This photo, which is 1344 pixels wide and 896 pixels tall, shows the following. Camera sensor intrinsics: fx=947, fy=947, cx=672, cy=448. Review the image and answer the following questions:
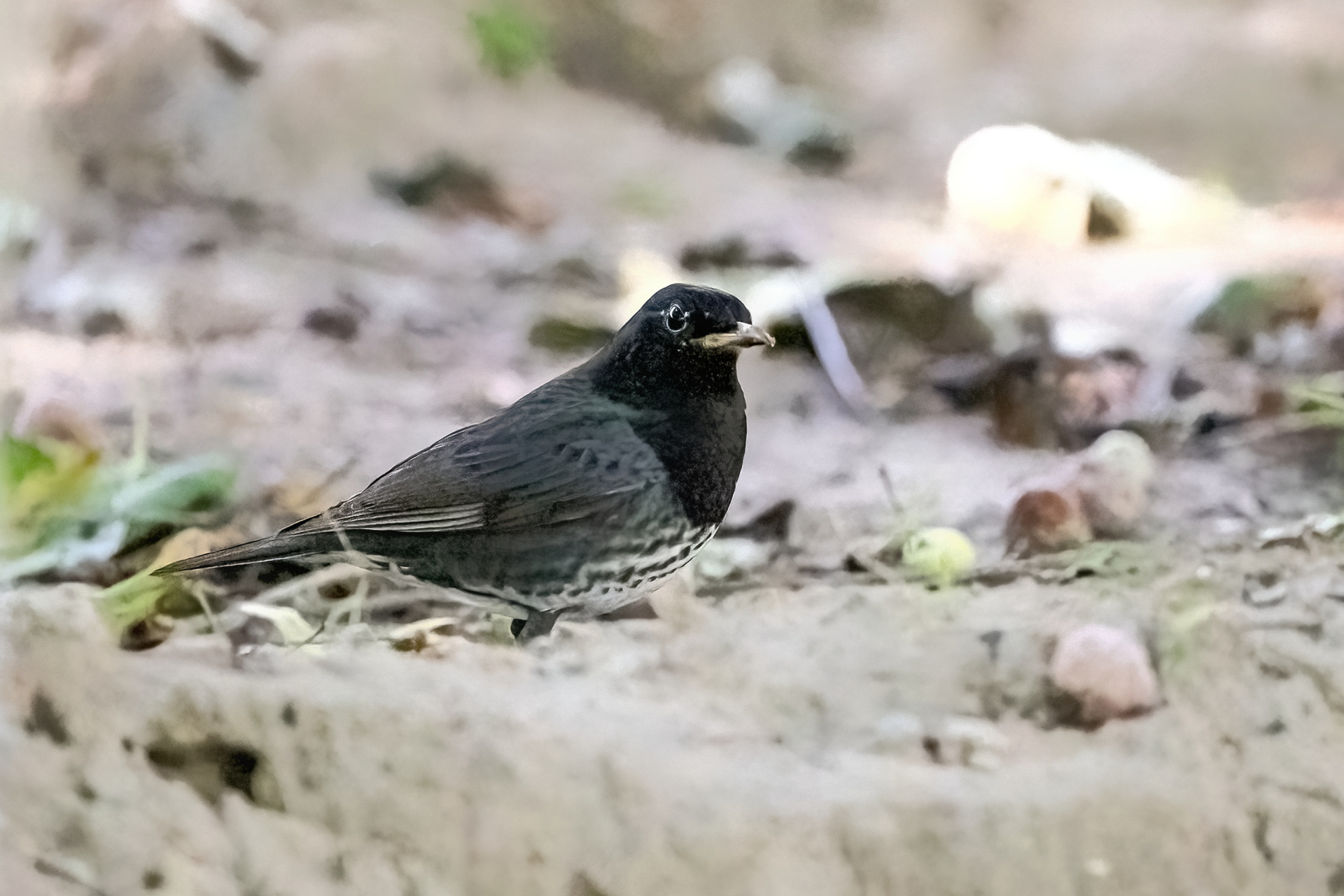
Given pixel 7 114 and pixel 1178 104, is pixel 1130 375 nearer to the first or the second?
pixel 1178 104

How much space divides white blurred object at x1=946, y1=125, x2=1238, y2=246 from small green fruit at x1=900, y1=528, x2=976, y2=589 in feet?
0.95

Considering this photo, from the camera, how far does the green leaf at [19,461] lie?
A: 0.73 m

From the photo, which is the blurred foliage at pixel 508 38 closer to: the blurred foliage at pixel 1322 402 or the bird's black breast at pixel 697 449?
the bird's black breast at pixel 697 449

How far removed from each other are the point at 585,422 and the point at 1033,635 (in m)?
0.37

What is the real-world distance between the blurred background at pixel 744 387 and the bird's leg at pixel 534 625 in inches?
0.5

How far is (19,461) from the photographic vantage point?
0.74 meters

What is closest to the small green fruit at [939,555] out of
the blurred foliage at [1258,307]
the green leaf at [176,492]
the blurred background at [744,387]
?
the blurred background at [744,387]

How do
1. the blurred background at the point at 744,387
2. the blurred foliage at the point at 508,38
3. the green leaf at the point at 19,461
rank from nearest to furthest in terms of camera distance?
1. the blurred background at the point at 744,387
2. the green leaf at the point at 19,461
3. the blurred foliage at the point at 508,38

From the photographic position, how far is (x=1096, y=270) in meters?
0.86

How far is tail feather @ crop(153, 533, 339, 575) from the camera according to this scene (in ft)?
2.26

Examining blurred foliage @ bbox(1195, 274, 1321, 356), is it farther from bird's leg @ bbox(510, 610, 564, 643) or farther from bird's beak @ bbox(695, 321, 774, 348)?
bird's leg @ bbox(510, 610, 564, 643)

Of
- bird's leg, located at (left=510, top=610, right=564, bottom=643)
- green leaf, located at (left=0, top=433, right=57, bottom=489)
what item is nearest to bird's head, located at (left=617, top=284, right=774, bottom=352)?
bird's leg, located at (left=510, top=610, right=564, bottom=643)

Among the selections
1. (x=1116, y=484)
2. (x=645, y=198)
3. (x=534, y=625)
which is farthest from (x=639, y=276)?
(x=1116, y=484)

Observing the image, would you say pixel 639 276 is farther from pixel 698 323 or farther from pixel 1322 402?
pixel 1322 402
